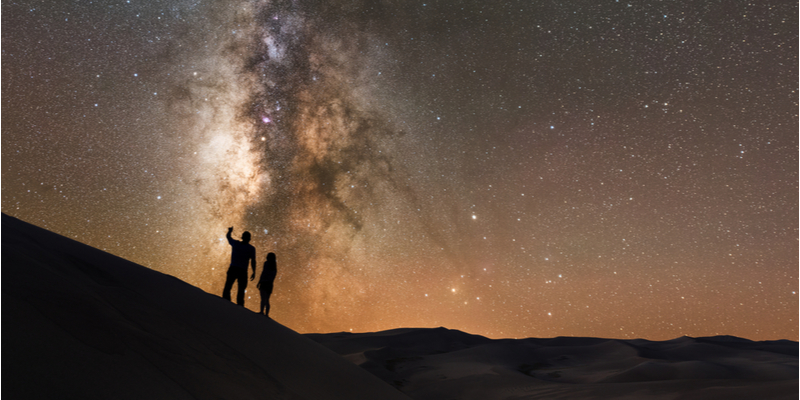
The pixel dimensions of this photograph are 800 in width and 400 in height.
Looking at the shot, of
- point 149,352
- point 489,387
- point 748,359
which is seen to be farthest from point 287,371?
point 748,359

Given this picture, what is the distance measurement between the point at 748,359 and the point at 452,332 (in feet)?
36.8

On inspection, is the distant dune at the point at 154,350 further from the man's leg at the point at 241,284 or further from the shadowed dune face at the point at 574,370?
the man's leg at the point at 241,284

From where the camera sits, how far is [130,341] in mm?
2840

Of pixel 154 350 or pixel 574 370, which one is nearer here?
pixel 154 350

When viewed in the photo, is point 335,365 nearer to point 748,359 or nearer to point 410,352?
point 410,352

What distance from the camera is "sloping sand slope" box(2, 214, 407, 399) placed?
2244mm

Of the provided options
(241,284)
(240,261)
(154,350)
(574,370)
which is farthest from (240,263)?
(574,370)

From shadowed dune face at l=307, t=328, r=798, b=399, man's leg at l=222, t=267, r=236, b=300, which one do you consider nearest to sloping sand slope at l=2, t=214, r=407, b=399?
man's leg at l=222, t=267, r=236, b=300

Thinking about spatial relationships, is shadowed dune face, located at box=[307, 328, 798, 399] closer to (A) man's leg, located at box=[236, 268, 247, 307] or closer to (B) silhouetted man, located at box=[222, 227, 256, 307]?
(A) man's leg, located at box=[236, 268, 247, 307]

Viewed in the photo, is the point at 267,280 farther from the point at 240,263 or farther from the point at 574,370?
the point at 574,370

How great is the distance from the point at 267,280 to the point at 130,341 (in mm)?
3374

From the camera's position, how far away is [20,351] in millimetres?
2166

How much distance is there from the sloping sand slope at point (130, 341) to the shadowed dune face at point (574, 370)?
14.9ft

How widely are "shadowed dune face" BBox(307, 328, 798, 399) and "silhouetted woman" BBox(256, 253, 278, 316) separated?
4232 mm
